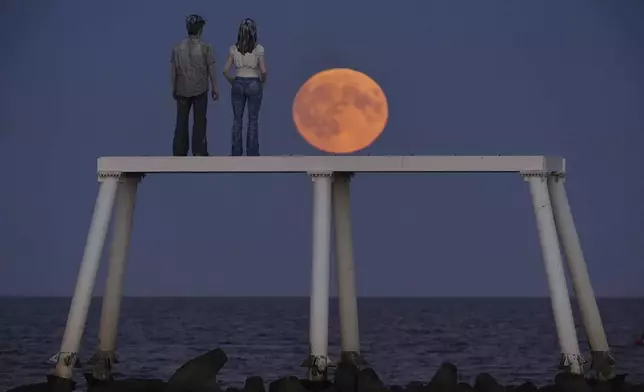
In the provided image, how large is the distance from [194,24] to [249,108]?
1.74 meters

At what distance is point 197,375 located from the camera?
25625 millimetres

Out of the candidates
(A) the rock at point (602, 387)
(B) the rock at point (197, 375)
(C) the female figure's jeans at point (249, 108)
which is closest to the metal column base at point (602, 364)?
(A) the rock at point (602, 387)

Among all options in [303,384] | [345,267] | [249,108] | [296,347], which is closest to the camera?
[303,384]

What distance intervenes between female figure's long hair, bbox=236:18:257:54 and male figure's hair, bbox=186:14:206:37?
0.87m

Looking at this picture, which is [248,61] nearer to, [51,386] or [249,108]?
[249,108]

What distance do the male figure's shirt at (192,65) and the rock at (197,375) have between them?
189 inches

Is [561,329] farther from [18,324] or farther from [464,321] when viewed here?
[464,321]

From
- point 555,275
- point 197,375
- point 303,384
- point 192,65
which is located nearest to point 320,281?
point 303,384

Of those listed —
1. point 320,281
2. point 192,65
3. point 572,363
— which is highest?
point 192,65

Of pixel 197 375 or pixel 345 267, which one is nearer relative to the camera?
pixel 197 375

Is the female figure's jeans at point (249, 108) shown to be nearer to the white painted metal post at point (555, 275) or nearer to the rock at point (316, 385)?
the rock at point (316, 385)

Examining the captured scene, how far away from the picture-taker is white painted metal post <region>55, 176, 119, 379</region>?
91.4 ft

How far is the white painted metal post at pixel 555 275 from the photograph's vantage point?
26641mm

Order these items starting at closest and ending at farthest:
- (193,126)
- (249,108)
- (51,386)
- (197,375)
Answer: (197,375), (51,386), (249,108), (193,126)
